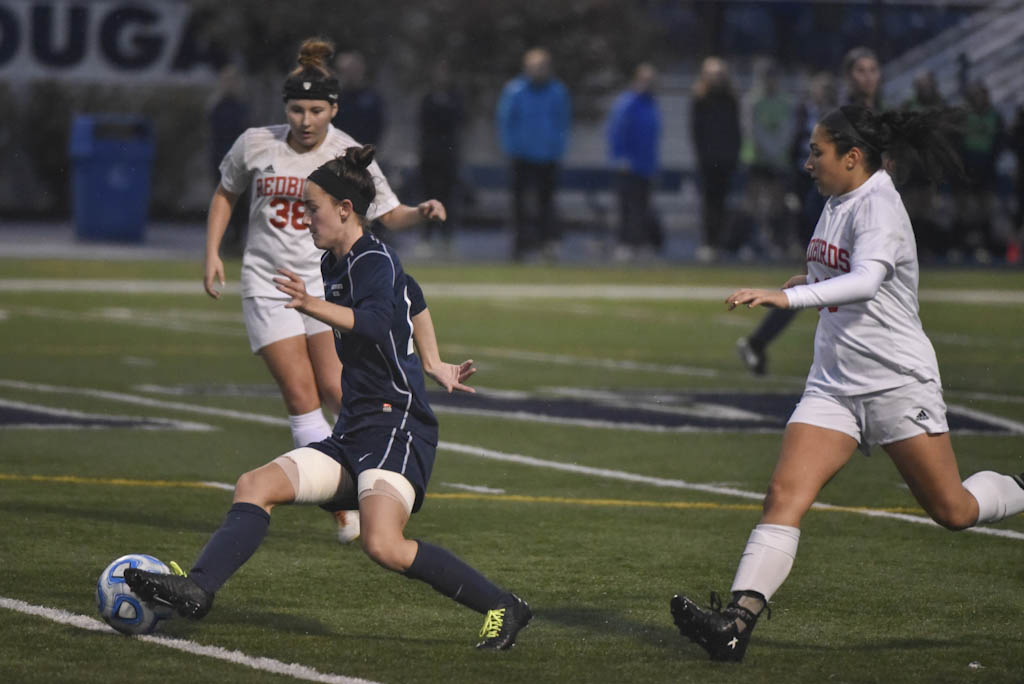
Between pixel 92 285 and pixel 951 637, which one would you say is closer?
pixel 951 637

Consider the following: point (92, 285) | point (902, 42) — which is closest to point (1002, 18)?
point (902, 42)

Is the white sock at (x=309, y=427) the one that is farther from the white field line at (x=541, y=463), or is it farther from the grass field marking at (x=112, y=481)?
the white field line at (x=541, y=463)

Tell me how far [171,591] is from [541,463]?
477 centimetres

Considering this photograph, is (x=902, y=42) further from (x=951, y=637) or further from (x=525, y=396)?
(x=951, y=637)

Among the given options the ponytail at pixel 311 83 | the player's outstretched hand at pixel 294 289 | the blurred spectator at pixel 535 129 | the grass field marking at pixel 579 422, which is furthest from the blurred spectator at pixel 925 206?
the player's outstretched hand at pixel 294 289

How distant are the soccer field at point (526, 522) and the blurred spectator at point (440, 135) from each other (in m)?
8.50

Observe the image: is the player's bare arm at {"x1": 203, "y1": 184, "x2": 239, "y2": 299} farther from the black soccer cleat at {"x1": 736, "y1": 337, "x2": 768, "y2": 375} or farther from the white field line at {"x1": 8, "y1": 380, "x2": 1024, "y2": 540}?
the black soccer cleat at {"x1": 736, "y1": 337, "x2": 768, "y2": 375}

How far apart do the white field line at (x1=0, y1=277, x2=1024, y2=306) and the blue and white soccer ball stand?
14962mm

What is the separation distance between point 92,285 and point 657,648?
16.8 meters

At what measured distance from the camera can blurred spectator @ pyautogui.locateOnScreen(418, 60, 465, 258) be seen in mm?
26547

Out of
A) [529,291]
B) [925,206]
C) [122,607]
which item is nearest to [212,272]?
Answer: [122,607]

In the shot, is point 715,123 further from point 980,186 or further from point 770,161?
point 980,186

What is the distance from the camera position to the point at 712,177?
2723 centimetres

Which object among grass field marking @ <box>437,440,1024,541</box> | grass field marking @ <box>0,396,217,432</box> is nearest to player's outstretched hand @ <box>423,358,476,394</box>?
grass field marking @ <box>437,440,1024,541</box>
